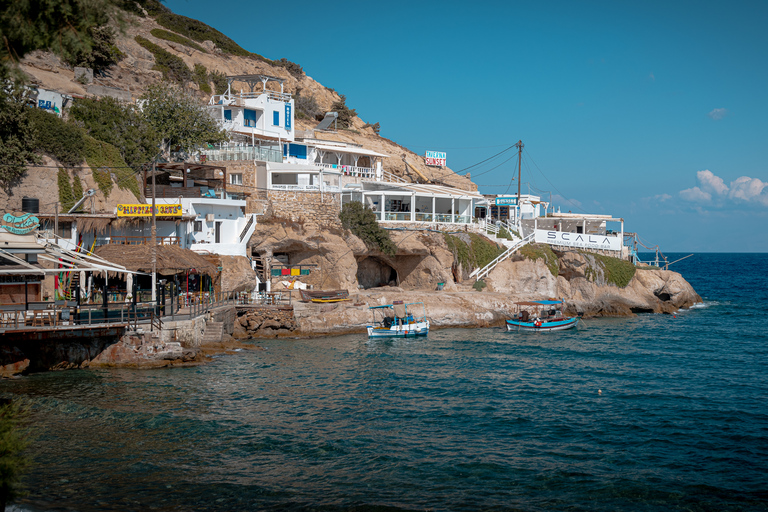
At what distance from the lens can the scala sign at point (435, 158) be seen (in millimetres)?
72438

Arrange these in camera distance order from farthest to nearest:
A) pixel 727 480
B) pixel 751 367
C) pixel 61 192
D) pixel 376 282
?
pixel 376 282 < pixel 61 192 < pixel 751 367 < pixel 727 480

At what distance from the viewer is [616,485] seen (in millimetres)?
14859

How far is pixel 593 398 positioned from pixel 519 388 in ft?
9.81

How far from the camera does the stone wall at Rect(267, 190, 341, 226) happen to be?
137ft

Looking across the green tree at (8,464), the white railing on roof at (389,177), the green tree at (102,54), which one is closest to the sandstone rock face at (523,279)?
the white railing on roof at (389,177)

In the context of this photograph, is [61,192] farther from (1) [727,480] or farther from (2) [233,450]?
(1) [727,480]

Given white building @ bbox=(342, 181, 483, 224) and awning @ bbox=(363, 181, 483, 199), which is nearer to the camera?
white building @ bbox=(342, 181, 483, 224)

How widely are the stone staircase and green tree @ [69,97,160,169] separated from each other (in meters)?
15.6

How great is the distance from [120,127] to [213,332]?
21.7 metres

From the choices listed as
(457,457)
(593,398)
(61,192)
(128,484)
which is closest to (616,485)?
(457,457)

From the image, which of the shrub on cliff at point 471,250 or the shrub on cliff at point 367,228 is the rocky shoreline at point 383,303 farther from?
the shrub on cliff at point 367,228

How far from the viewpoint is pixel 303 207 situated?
1650 inches

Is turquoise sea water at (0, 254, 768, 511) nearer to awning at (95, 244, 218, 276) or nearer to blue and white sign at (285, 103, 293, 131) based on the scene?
awning at (95, 244, 218, 276)

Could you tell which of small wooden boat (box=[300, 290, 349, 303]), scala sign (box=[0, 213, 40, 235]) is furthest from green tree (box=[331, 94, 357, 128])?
scala sign (box=[0, 213, 40, 235])
